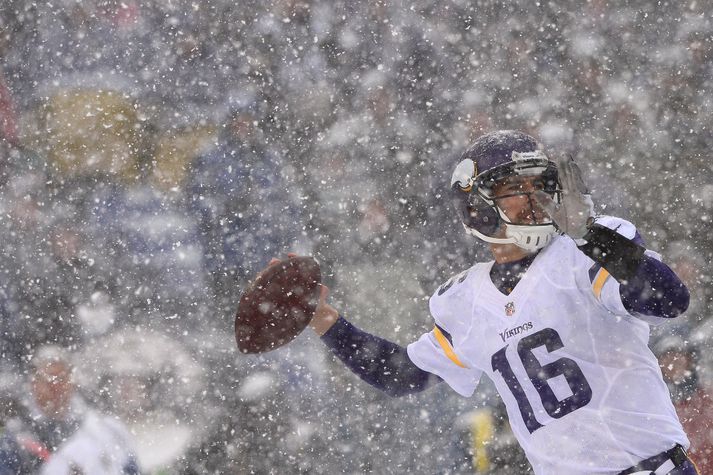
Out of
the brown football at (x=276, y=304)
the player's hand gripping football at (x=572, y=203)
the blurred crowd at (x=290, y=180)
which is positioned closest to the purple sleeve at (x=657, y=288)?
the player's hand gripping football at (x=572, y=203)

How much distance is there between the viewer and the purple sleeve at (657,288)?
1.29m

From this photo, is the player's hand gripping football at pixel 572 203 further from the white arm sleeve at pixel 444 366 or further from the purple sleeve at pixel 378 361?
the purple sleeve at pixel 378 361

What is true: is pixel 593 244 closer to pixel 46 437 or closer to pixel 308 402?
pixel 308 402

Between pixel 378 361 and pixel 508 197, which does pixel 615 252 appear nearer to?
pixel 508 197

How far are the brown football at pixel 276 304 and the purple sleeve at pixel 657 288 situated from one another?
83 cm

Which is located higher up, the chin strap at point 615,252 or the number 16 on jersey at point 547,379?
the chin strap at point 615,252

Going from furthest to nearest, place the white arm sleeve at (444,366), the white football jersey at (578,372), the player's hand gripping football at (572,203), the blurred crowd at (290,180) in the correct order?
the blurred crowd at (290,180) → the white arm sleeve at (444,366) → the white football jersey at (578,372) → the player's hand gripping football at (572,203)

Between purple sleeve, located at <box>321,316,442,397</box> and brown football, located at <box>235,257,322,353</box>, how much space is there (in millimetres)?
134

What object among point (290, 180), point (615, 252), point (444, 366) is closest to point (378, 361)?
point (444, 366)

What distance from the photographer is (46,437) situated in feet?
11.3

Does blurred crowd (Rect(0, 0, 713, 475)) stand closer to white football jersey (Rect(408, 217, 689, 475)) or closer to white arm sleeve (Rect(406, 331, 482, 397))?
A: white arm sleeve (Rect(406, 331, 482, 397))

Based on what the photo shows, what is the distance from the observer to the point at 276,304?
5.99ft

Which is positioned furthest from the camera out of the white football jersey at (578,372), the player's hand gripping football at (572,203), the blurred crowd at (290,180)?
the blurred crowd at (290,180)

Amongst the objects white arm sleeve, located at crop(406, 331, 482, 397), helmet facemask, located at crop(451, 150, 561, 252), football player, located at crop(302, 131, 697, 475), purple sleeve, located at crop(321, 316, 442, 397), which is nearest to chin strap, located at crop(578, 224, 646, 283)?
football player, located at crop(302, 131, 697, 475)
